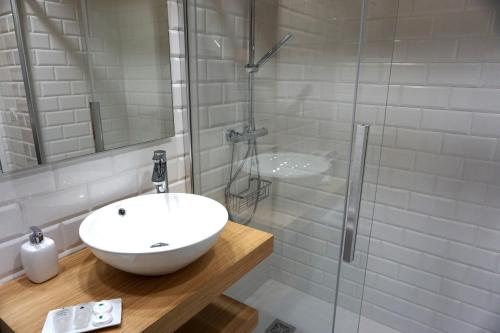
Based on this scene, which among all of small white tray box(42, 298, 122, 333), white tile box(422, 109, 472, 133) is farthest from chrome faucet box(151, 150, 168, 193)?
white tile box(422, 109, 472, 133)

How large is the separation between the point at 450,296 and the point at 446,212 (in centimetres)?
48

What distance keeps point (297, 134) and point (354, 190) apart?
0.50 m

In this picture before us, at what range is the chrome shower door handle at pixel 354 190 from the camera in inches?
57.1

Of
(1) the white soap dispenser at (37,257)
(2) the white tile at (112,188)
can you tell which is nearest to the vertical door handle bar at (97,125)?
(2) the white tile at (112,188)

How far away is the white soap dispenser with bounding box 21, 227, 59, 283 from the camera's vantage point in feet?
3.42

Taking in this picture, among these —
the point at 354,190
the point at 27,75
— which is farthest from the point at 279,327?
the point at 27,75

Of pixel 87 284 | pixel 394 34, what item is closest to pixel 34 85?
pixel 87 284

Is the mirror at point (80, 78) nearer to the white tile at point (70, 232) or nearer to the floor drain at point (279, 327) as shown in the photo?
the white tile at point (70, 232)

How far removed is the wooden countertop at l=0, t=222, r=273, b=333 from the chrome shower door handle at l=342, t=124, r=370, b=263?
1.75 feet

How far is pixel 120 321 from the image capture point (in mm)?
887

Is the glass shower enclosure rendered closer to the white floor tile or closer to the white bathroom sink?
the white floor tile

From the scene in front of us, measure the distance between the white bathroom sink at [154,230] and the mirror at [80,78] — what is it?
25 centimetres

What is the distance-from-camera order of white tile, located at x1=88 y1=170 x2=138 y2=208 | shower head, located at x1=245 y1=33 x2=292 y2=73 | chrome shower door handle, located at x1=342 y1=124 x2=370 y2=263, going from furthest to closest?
shower head, located at x1=245 y1=33 x2=292 y2=73, chrome shower door handle, located at x1=342 y1=124 x2=370 y2=263, white tile, located at x1=88 y1=170 x2=138 y2=208

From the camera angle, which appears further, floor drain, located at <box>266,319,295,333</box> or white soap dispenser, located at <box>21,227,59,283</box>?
floor drain, located at <box>266,319,295,333</box>
